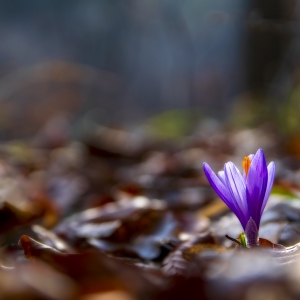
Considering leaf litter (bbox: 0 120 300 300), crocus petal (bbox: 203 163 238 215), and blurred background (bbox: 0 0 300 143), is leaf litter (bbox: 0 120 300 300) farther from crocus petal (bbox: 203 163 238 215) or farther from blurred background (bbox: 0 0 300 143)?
blurred background (bbox: 0 0 300 143)

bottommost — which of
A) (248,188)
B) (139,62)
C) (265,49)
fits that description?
(248,188)

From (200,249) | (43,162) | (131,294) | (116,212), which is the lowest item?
(131,294)

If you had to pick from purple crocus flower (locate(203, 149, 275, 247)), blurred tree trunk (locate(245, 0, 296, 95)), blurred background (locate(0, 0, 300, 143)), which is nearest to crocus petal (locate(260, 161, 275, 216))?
purple crocus flower (locate(203, 149, 275, 247))

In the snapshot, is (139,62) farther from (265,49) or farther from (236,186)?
(236,186)

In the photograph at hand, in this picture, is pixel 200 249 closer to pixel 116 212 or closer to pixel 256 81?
pixel 116 212

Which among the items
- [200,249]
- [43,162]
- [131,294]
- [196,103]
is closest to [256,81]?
[196,103]

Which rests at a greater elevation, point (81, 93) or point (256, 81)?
point (81, 93)

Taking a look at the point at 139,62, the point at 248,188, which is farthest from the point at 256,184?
the point at 139,62
